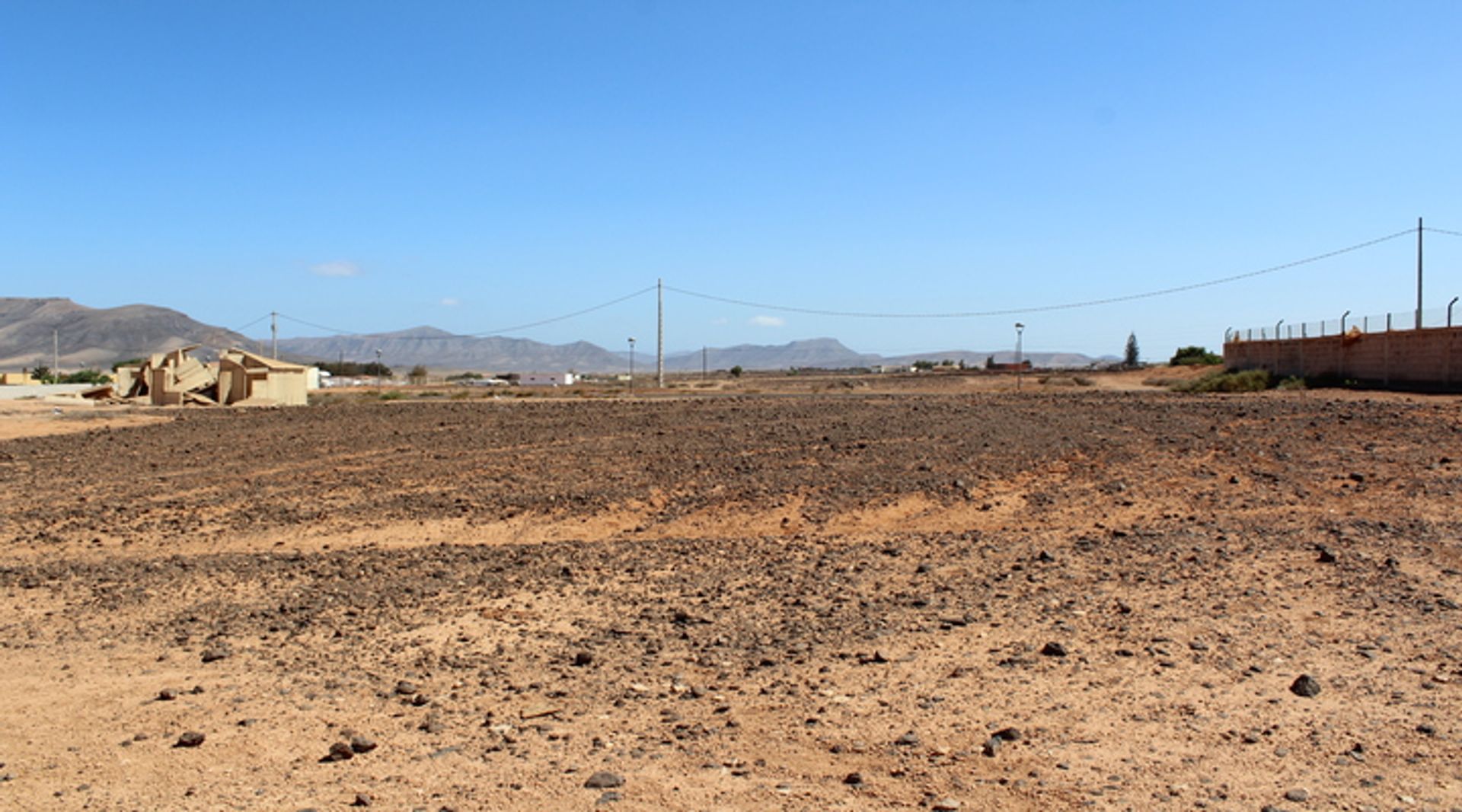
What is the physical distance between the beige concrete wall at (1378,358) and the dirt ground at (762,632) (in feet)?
56.4

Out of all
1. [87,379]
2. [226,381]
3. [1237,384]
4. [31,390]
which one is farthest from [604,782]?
[87,379]

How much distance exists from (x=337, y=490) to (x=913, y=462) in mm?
7478

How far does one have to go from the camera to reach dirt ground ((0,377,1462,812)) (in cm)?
509

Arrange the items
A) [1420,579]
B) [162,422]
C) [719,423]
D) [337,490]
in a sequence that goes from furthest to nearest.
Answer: [162,422], [719,423], [337,490], [1420,579]

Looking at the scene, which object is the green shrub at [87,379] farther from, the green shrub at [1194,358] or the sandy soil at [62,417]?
the green shrub at [1194,358]

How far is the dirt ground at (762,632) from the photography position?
16.7 feet

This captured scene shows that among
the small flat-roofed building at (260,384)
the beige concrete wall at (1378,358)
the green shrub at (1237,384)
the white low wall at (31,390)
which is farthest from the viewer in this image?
the white low wall at (31,390)

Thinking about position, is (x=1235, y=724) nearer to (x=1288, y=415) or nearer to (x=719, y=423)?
(x=1288, y=415)

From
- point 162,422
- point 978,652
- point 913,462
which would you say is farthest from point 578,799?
point 162,422

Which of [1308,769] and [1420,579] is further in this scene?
[1420,579]

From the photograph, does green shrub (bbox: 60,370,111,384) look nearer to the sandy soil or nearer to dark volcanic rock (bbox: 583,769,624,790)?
the sandy soil

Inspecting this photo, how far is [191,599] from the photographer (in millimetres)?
8680

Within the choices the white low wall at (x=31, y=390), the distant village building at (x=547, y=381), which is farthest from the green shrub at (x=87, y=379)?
the distant village building at (x=547, y=381)

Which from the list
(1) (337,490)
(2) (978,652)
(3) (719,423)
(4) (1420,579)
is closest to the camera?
(2) (978,652)
